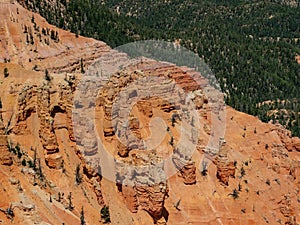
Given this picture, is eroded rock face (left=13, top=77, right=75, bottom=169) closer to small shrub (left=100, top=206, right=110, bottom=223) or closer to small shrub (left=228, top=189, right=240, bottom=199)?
small shrub (left=100, top=206, right=110, bottom=223)

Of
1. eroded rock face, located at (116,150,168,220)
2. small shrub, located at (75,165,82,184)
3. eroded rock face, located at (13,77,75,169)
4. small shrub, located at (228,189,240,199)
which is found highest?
eroded rock face, located at (13,77,75,169)

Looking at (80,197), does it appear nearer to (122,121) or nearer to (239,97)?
(122,121)

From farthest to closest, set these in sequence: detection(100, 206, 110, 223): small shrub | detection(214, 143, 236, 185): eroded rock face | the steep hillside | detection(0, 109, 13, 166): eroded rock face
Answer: the steep hillside → detection(214, 143, 236, 185): eroded rock face → detection(100, 206, 110, 223): small shrub → detection(0, 109, 13, 166): eroded rock face

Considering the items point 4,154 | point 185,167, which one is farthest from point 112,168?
point 4,154

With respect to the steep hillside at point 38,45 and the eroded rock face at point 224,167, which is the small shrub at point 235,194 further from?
the steep hillside at point 38,45

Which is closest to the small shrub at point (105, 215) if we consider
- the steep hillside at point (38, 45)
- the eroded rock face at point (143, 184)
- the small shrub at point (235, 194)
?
the eroded rock face at point (143, 184)

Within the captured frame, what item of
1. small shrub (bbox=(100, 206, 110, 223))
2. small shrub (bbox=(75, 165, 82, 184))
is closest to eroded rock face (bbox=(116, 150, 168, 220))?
small shrub (bbox=(75, 165, 82, 184))

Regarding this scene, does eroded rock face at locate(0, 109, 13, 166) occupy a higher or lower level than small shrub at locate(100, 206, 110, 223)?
higher

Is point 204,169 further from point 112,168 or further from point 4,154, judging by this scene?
point 4,154
